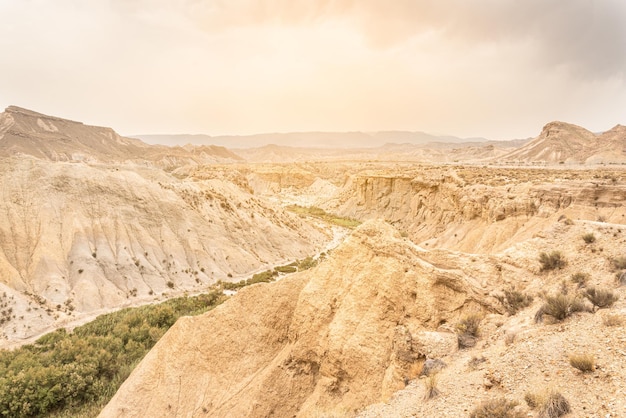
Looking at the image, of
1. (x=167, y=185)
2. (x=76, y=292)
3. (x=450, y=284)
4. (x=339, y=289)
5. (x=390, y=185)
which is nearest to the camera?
(x=450, y=284)

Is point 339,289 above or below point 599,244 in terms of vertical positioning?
below

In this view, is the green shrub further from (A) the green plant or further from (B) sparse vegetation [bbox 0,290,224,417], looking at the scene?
(A) the green plant

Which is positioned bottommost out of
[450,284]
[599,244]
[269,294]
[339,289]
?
[269,294]

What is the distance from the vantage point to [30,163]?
41812 mm

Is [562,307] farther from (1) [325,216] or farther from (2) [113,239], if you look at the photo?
(1) [325,216]

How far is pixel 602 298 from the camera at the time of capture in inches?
325

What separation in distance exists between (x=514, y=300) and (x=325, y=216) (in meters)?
69.2

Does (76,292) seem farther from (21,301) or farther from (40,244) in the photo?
(40,244)

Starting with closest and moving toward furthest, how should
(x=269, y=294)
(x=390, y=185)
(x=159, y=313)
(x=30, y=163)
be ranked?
(x=269, y=294), (x=159, y=313), (x=30, y=163), (x=390, y=185)

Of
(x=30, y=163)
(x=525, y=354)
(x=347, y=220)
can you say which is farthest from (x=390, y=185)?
(x=525, y=354)

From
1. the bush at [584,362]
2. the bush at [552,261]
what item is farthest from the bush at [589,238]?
the bush at [584,362]

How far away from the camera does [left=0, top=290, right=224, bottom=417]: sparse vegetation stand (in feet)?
54.0

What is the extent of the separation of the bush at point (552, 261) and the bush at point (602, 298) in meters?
2.90

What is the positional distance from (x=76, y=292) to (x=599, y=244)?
121 ft
